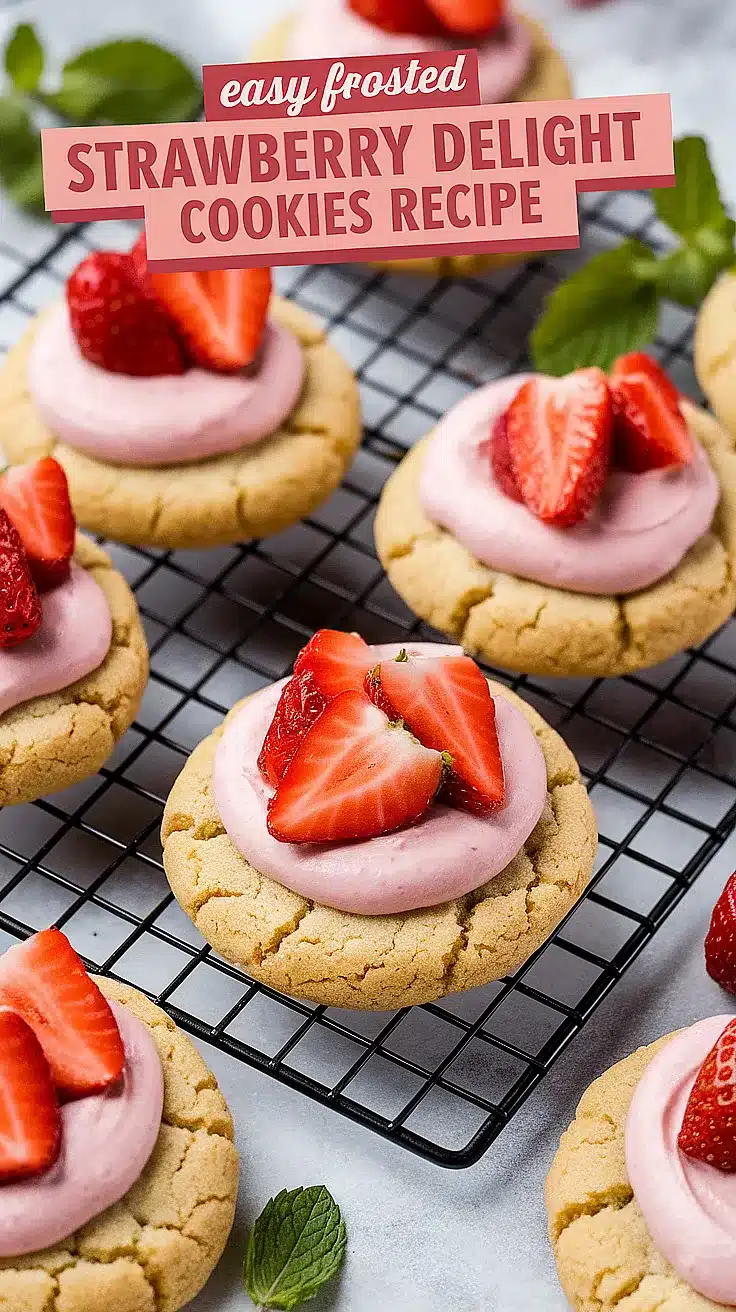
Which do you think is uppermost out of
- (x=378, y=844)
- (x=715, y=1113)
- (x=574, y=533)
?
(x=574, y=533)

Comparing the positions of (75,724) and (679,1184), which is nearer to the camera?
(679,1184)

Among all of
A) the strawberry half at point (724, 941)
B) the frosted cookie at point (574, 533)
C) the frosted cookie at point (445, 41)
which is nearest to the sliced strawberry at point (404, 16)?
the frosted cookie at point (445, 41)

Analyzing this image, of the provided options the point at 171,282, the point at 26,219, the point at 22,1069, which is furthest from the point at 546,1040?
the point at 26,219

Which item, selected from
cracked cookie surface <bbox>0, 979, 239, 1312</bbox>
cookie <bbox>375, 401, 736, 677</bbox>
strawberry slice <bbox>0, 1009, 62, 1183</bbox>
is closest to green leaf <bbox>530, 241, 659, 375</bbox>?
cookie <bbox>375, 401, 736, 677</bbox>

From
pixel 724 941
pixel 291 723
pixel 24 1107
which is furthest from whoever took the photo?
pixel 724 941

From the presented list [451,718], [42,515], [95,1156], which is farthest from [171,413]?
[95,1156]

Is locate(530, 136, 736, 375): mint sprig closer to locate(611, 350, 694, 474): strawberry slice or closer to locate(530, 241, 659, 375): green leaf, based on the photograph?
locate(530, 241, 659, 375): green leaf

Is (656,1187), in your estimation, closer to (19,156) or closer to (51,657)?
(51,657)
